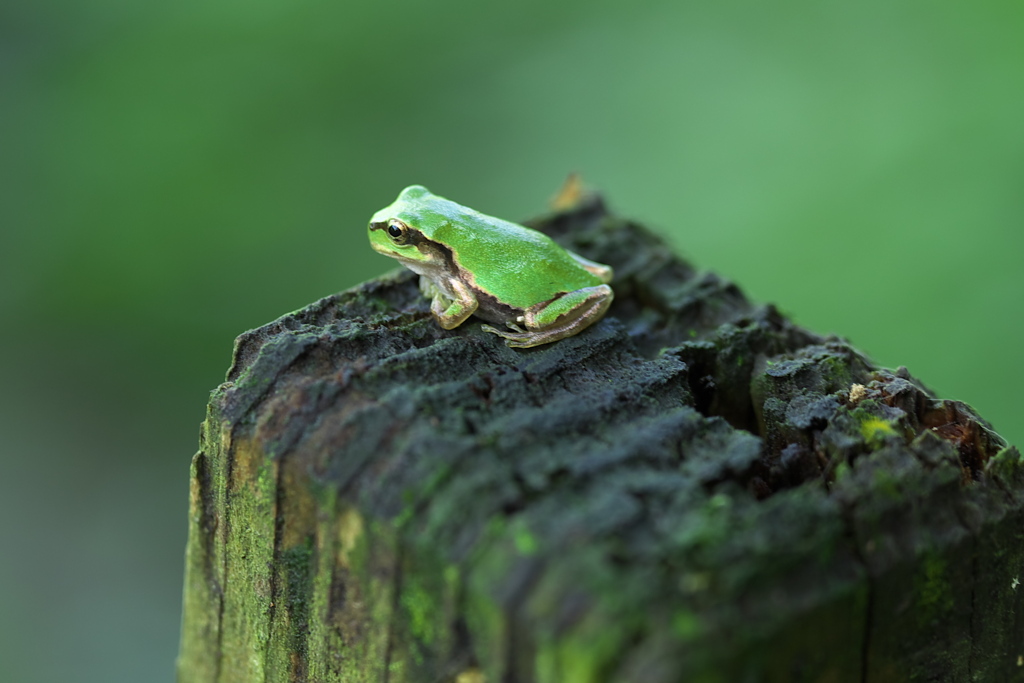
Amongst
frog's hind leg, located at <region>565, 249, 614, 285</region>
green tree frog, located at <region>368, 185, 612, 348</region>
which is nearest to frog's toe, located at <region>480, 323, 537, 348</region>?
green tree frog, located at <region>368, 185, 612, 348</region>

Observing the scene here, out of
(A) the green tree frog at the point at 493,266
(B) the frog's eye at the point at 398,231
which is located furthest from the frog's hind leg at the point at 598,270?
(B) the frog's eye at the point at 398,231

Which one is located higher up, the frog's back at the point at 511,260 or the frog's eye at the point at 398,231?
the frog's eye at the point at 398,231

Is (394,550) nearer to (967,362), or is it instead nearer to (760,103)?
(967,362)

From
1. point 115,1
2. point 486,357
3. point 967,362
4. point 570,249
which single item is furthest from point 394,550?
point 115,1

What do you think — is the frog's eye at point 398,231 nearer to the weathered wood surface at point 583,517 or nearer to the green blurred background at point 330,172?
the weathered wood surface at point 583,517

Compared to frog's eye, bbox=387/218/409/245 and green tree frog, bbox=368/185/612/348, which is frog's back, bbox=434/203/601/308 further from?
frog's eye, bbox=387/218/409/245

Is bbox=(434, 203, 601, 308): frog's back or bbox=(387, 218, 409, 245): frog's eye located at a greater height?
bbox=(387, 218, 409, 245): frog's eye
